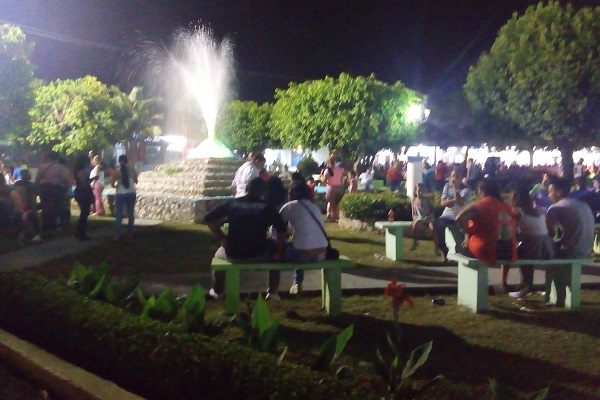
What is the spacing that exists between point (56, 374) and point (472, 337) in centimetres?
359

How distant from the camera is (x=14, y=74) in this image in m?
31.6

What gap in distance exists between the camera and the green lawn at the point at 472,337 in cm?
495

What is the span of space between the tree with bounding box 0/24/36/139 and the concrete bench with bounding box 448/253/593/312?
28.6 m

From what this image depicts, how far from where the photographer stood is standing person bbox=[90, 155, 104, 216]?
15181 mm

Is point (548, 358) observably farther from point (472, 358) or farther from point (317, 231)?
point (317, 231)

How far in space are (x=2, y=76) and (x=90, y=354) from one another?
29.6m

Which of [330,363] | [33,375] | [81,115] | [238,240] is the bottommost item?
[33,375]

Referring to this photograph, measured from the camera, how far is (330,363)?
4.21 meters

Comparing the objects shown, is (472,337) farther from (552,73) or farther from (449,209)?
(552,73)

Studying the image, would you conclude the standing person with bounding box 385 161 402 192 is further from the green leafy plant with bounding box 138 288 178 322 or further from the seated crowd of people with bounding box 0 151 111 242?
the green leafy plant with bounding box 138 288 178 322

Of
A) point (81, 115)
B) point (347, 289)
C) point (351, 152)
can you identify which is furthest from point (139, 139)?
point (347, 289)

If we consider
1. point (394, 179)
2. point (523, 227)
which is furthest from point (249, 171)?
point (394, 179)

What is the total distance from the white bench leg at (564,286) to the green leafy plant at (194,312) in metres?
4.26

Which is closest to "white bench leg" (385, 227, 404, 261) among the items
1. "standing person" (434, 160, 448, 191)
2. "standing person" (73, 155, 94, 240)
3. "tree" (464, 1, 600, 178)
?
"standing person" (73, 155, 94, 240)
